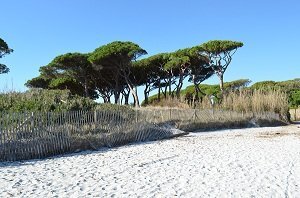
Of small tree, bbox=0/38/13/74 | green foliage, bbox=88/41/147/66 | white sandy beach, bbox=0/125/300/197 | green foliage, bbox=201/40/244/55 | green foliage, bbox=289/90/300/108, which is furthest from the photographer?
green foliage, bbox=289/90/300/108

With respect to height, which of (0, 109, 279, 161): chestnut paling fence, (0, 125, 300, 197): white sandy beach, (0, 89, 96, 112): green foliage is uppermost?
(0, 89, 96, 112): green foliage

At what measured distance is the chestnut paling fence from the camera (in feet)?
29.1

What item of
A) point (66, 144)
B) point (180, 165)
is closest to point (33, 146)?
point (66, 144)

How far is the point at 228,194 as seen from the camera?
5.30 metres

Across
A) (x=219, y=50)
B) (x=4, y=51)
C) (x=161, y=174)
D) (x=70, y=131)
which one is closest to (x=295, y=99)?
(x=219, y=50)

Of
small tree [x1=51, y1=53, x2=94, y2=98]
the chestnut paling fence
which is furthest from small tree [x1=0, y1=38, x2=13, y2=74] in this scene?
the chestnut paling fence

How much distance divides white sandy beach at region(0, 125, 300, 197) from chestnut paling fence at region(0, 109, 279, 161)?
56cm

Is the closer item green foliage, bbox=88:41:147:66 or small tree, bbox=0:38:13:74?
small tree, bbox=0:38:13:74

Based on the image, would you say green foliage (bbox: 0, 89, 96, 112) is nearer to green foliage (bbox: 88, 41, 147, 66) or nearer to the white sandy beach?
the white sandy beach

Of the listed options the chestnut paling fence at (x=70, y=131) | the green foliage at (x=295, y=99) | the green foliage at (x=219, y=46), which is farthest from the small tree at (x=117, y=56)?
the chestnut paling fence at (x=70, y=131)

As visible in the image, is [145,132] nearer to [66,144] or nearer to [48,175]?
[66,144]

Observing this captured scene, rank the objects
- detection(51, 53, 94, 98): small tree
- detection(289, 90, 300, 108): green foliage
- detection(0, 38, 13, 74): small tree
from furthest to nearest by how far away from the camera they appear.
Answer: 1. detection(289, 90, 300, 108): green foliage
2. detection(51, 53, 94, 98): small tree
3. detection(0, 38, 13, 74): small tree

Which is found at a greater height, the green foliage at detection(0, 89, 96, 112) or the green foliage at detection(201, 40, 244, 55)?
the green foliage at detection(201, 40, 244, 55)

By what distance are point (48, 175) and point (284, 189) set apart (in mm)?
3932
